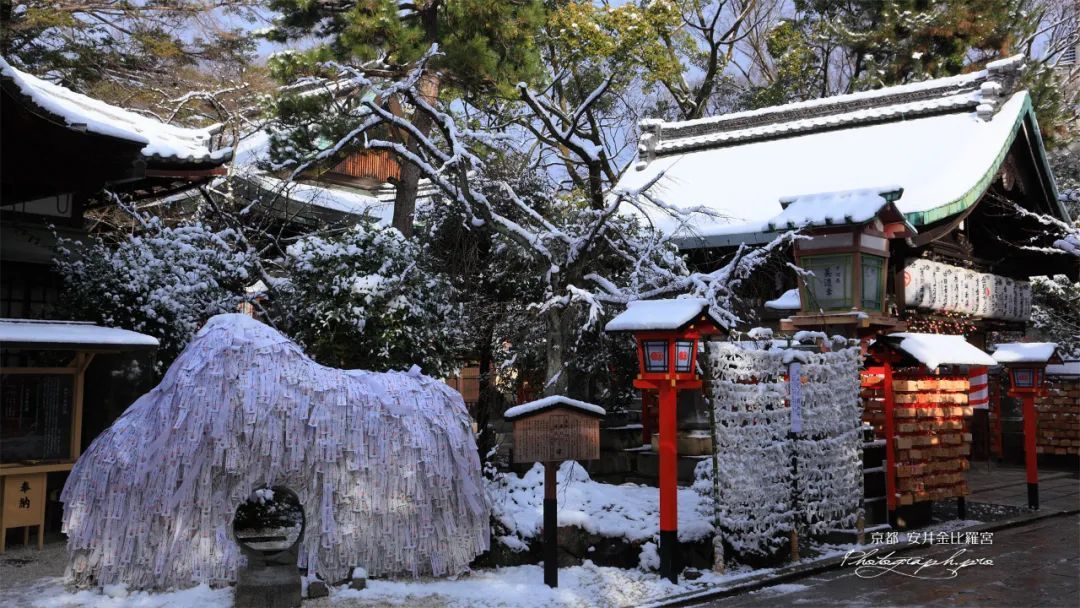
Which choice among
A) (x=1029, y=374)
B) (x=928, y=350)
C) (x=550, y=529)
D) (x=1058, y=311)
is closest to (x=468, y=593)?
(x=550, y=529)

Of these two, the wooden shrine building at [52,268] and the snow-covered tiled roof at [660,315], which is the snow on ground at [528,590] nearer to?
the snow-covered tiled roof at [660,315]

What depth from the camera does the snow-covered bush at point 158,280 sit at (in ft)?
38.6

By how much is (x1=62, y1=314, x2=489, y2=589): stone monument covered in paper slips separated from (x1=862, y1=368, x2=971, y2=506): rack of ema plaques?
633 centimetres

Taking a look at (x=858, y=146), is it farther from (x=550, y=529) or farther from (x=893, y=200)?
(x=550, y=529)

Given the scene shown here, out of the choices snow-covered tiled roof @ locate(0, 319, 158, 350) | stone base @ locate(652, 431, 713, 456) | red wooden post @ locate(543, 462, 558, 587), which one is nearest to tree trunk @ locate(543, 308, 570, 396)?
stone base @ locate(652, 431, 713, 456)

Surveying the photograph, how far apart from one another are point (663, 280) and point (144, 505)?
7074mm

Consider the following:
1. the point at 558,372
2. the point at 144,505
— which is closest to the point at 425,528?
the point at 144,505

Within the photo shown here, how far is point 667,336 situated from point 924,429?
18.3ft

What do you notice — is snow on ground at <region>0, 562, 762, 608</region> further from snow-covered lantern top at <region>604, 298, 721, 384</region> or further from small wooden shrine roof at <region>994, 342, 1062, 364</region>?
small wooden shrine roof at <region>994, 342, 1062, 364</region>

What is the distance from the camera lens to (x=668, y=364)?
29.3ft

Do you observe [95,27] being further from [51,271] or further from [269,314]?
[269,314]

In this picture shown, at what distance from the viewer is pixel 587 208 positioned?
44.5 feet

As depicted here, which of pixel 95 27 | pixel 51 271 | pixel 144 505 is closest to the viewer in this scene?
pixel 144 505

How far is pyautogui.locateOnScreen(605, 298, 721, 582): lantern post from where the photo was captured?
29.0 feet
